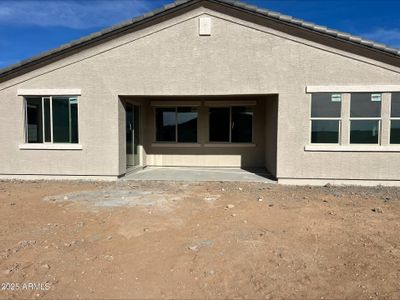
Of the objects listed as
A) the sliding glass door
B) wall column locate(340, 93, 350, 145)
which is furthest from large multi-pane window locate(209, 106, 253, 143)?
wall column locate(340, 93, 350, 145)

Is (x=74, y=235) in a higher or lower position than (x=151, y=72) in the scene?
lower

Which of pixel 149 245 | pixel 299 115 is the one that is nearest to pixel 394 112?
pixel 299 115

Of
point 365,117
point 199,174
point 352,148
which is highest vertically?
point 365,117

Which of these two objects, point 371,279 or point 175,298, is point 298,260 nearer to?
point 371,279

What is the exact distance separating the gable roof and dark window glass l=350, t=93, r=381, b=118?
1.42 m

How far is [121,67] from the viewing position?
10.4 metres

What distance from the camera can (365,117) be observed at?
966 centimetres

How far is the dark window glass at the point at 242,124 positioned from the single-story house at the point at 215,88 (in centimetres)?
156

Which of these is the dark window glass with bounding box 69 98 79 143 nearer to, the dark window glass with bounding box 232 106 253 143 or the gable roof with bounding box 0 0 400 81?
the gable roof with bounding box 0 0 400 81

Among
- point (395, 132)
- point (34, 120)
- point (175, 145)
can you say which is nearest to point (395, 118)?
point (395, 132)

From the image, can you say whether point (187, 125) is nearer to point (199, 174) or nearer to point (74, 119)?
point (199, 174)

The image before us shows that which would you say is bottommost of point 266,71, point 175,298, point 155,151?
point 175,298

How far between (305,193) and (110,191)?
5735 mm

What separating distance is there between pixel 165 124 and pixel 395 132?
28.2 feet
